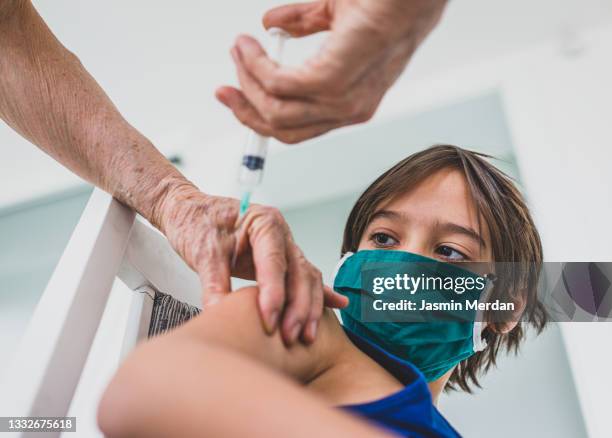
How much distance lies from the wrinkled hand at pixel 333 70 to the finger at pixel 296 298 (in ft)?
0.54

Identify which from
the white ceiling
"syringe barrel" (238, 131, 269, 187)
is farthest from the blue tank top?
the white ceiling

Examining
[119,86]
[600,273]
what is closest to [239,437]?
[600,273]

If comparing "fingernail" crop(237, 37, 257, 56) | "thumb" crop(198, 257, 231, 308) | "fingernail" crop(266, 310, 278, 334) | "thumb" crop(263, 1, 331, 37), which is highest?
"thumb" crop(263, 1, 331, 37)

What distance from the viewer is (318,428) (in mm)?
342

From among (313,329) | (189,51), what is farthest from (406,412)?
(189,51)

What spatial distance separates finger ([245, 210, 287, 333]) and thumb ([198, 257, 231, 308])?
45mm

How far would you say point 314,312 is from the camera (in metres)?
0.59

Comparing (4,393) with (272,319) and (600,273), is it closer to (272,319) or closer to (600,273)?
(272,319)

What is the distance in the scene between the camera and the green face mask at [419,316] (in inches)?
33.4

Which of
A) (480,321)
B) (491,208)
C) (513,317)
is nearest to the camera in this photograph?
(480,321)

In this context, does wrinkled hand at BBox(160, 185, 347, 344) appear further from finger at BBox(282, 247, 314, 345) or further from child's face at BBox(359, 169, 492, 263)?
child's face at BBox(359, 169, 492, 263)

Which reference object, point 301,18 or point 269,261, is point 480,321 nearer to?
point 269,261

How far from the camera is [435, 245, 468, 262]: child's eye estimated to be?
98 centimetres

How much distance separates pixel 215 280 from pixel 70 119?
1.39 feet
